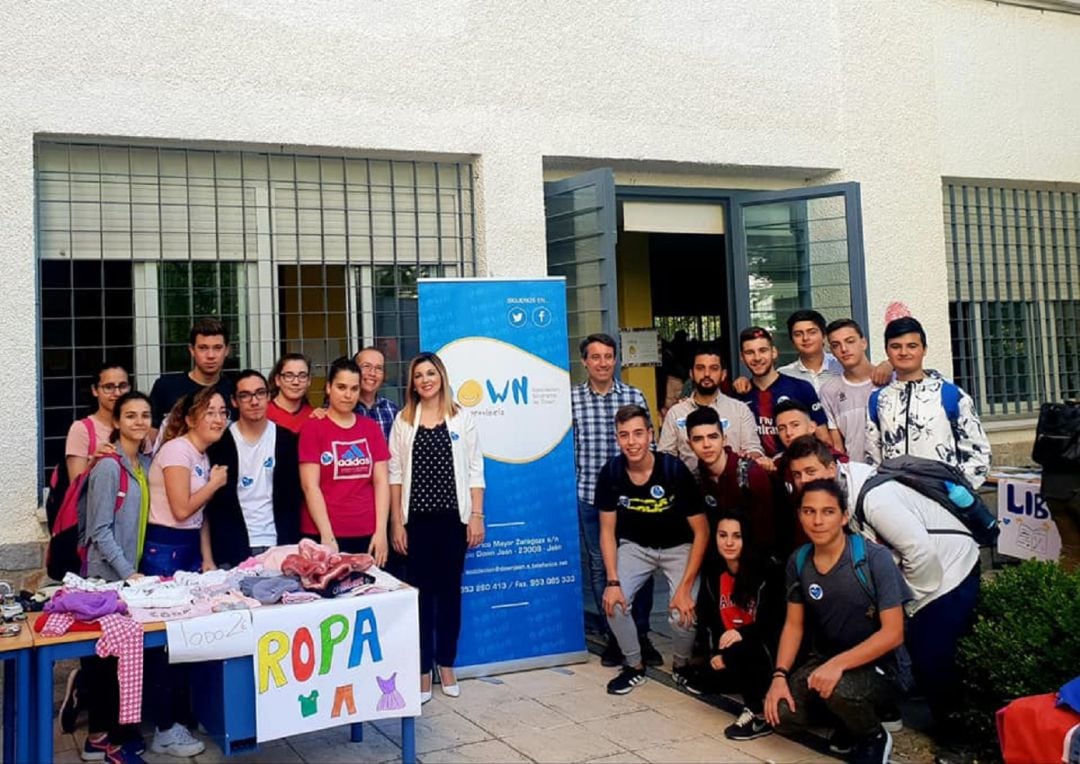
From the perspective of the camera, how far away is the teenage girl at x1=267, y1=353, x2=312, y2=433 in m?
5.23

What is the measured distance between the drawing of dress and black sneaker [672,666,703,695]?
1.78m

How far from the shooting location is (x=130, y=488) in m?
4.55

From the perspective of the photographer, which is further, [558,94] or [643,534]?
[558,94]

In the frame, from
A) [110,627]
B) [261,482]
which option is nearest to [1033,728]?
[110,627]

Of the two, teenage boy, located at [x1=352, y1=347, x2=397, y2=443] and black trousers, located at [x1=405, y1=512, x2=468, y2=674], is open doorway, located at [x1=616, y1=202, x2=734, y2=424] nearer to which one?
teenage boy, located at [x1=352, y1=347, x2=397, y2=443]

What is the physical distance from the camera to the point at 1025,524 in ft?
22.2

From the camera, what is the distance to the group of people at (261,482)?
4492mm

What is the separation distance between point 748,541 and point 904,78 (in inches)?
202

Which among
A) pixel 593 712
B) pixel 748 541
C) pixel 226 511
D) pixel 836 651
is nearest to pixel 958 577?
pixel 836 651

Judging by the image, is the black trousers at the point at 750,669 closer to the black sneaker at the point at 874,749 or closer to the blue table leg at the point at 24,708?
the black sneaker at the point at 874,749

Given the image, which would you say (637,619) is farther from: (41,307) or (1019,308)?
(1019,308)

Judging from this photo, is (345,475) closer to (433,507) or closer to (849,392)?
(433,507)

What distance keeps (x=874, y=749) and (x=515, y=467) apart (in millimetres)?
2444

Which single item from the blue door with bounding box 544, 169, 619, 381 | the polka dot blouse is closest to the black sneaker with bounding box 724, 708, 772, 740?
the polka dot blouse
